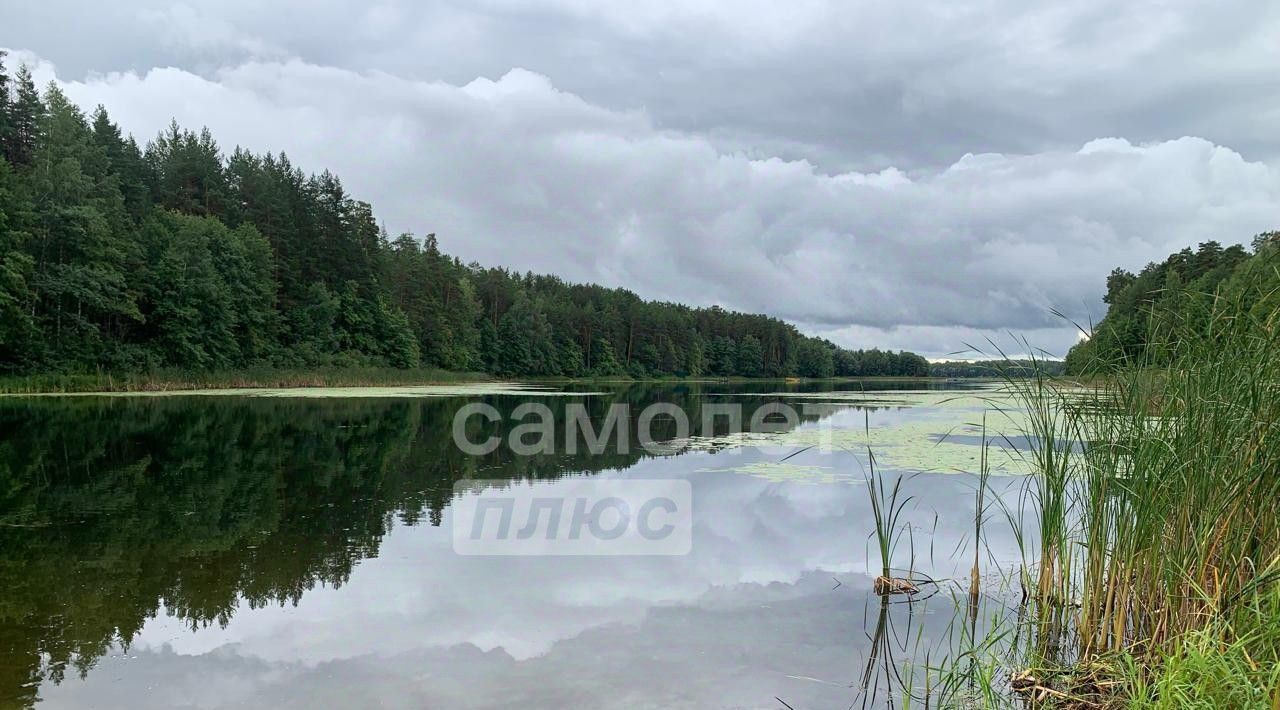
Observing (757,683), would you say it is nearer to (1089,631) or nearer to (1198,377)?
(1089,631)

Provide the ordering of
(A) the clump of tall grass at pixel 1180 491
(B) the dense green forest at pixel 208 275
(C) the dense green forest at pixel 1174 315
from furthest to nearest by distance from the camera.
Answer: (B) the dense green forest at pixel 208 275 < (C) the dense green forest at pixel 1174 315 < (A) the clump of tall grass at pixel 1180 491

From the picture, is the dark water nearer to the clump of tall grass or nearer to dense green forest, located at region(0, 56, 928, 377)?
the clump of tall grass

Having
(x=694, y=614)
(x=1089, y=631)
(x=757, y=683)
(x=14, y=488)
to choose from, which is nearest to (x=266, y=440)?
(x=14, y=488)

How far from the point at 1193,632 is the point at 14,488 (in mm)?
12400

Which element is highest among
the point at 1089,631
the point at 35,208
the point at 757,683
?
the point at 35,208

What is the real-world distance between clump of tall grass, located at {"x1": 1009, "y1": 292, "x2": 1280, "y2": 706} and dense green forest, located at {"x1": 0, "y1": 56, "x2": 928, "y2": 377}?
3615 cm

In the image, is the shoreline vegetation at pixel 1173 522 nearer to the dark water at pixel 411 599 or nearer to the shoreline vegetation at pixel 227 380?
the dark water at pixel 411 599

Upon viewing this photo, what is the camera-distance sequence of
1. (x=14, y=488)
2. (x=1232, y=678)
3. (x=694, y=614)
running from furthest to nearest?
1. (x=14, y=488)
2. (x=694, y=614)
3. (x=1232, y=678)

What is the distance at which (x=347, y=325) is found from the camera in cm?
5484

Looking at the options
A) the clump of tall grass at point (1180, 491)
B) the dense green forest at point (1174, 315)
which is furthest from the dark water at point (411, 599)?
the dense green forest at point (1174, 315)

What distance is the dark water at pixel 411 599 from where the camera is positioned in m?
4.35

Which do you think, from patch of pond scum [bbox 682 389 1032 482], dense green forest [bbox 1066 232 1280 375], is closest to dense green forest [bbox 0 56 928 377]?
patch of pond scum [bbox 682 389 1032 482]

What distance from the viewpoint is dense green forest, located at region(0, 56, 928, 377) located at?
109 feet

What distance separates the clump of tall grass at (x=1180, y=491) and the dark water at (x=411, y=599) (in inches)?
42.8
